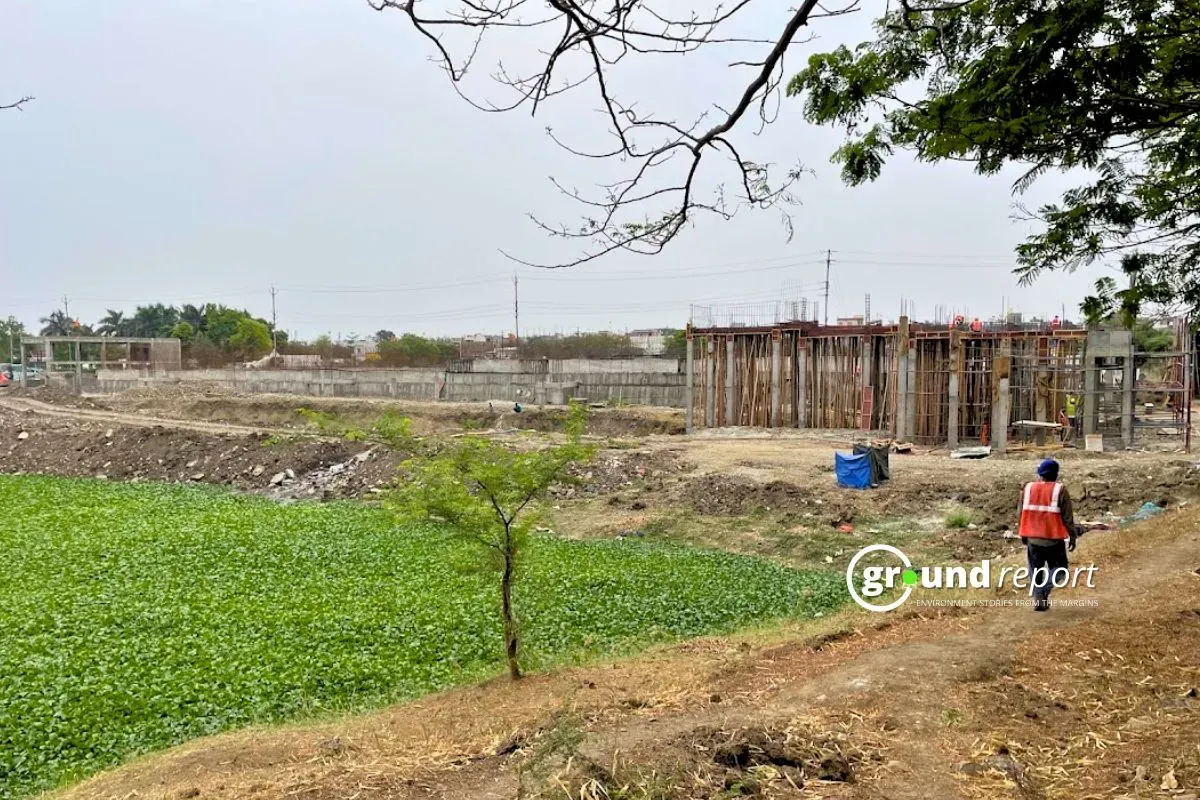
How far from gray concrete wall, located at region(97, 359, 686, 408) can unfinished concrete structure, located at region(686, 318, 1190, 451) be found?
17.4ft

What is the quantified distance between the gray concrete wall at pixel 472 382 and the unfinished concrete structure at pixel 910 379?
5.31m

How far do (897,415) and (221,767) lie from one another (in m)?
20.2

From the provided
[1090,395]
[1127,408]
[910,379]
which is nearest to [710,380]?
[910,379]

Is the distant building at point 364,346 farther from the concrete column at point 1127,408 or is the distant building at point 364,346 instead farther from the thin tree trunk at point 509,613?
the thin tree trunk at point 509,613

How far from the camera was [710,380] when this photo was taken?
27.7m

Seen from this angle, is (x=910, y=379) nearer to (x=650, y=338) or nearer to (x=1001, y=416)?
(x=1001, y=416)

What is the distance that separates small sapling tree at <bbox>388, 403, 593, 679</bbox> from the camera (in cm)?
654

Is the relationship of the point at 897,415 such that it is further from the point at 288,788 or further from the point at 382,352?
the point at 382,352

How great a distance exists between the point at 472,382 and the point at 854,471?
2368cm

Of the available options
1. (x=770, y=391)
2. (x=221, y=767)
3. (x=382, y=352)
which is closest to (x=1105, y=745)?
(x=221, y=767)

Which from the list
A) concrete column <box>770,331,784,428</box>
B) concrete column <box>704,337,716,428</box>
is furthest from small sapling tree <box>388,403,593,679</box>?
concrete column <box>704,337,716,428</box>

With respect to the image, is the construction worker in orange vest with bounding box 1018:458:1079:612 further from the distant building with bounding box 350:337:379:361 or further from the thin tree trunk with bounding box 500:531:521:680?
the distant building with bounding box 350:337:379:361

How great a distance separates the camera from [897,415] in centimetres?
2253

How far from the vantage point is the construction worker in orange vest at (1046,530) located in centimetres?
693
